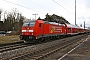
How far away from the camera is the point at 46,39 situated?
1135 inches

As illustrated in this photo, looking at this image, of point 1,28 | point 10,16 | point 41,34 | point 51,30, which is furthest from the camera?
point 10,16

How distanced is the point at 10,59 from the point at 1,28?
8021cm

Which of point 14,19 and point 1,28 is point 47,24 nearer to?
point 1,28

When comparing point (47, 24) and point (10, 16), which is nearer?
point (47, 24)

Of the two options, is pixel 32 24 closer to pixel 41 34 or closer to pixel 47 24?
pixel 41 34

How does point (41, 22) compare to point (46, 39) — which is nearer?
point (41, 22)

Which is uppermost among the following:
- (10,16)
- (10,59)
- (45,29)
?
(10,16)

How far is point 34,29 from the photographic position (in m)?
24.2

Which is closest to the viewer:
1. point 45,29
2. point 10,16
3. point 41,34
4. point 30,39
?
point 30,39

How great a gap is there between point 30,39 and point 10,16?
78.1m

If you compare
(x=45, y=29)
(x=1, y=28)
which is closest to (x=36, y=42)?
(x=45, y=29)

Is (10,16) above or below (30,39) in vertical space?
above

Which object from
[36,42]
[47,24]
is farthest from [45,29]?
[36,42]

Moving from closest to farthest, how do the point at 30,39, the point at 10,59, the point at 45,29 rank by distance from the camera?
1. the point at 10,59
2. the point at 30,39
3. the point at 45,29
